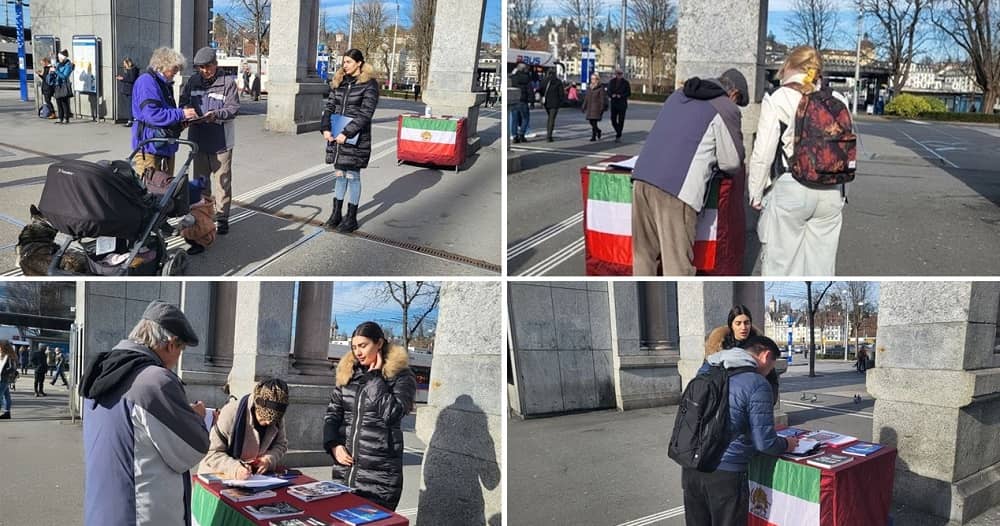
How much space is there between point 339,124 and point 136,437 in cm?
526

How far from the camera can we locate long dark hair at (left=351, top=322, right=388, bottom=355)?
15.5 feet

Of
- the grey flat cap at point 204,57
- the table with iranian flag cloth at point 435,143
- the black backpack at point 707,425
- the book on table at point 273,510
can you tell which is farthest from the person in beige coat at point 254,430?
the table with iranian flag cloth at point 435,143

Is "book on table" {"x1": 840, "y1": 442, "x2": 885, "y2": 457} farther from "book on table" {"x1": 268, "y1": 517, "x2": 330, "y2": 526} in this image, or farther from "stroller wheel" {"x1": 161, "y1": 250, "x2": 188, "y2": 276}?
"stroller wheel" {"x1": 161, "y1": 250, "x2": 188, "y2": 276}

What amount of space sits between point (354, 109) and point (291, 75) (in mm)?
9421

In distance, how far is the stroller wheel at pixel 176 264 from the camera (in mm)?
6871

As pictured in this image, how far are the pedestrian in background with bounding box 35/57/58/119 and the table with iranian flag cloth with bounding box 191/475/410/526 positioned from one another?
1674 centimetres

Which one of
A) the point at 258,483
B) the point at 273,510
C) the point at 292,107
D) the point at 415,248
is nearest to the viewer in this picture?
the point at 273,510

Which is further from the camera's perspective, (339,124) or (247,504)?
(339,124)

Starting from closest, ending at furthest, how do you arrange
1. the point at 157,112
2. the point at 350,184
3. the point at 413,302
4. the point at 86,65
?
the point at 157,112
the point at 350,184
the point at 86,65
the point at 413,302

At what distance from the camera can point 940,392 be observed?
594 cm

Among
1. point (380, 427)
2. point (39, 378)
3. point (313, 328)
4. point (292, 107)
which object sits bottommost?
point (39, 378)

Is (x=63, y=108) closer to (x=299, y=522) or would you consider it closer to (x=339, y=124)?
(x=339, y=124)

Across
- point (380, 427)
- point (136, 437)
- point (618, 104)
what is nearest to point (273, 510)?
point (136, 437)

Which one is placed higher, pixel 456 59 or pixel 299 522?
pixel 456 59
